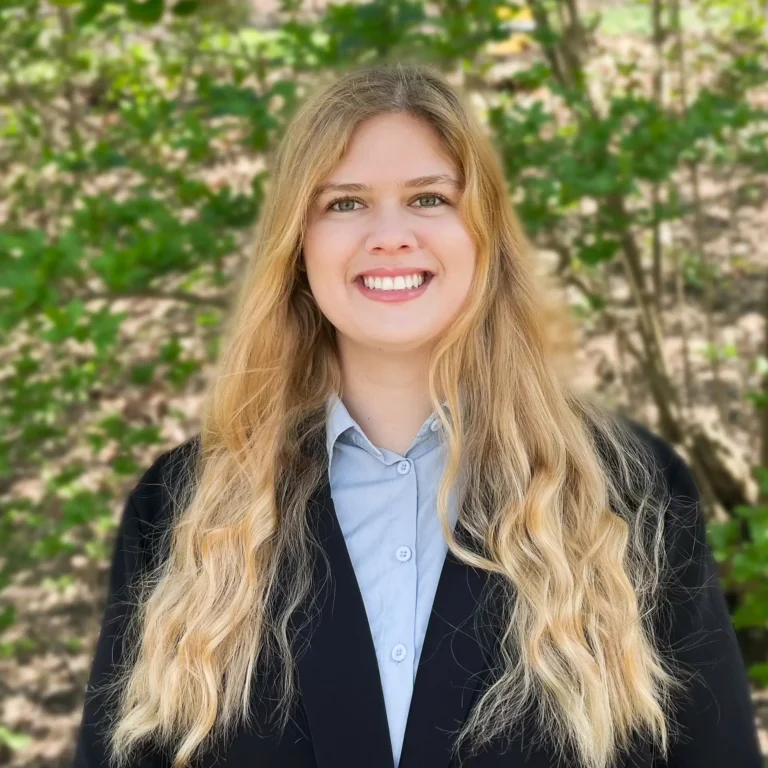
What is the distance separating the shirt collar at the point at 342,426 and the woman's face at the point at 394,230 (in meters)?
0.18

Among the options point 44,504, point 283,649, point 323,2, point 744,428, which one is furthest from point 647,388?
point 283,649

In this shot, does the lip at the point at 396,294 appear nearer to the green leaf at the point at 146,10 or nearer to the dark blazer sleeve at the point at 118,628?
the dark blazer sleeve at the point at 118,628

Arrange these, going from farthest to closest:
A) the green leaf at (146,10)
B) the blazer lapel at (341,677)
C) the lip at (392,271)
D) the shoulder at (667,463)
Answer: the green leaf at (146,10) < the shoulder at (667,463) < the lip at (392,271) < the blazer lapel at (341,677)

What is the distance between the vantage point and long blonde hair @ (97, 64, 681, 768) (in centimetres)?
196

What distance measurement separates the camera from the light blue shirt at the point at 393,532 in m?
1.96

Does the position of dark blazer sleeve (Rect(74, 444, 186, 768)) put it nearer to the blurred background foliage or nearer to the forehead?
the forehead

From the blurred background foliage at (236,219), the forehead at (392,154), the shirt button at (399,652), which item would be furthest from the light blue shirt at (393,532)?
the blurred background foliage at (236,219)

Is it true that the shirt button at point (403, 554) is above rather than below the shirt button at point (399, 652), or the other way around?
above

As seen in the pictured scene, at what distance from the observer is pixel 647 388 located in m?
4.89

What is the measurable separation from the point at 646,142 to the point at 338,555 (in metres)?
1.96

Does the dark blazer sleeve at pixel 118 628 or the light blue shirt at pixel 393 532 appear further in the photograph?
the dark blazer sleeve at pixel 118 628

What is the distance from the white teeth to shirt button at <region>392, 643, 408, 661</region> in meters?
0.64

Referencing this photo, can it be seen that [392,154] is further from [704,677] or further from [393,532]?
[704,677]

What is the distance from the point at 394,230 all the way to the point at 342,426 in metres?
0.42
